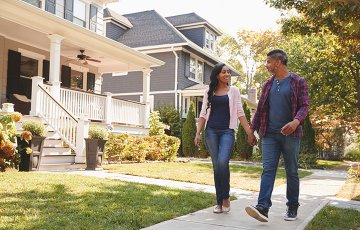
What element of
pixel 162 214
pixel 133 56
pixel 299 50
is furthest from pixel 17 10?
pixel 299 50

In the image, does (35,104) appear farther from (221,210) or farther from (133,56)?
(221,210)

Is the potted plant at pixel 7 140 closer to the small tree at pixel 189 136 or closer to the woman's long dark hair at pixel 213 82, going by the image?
the woman's long dark hair at pixel 213 82

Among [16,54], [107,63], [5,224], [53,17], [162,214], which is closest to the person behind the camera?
[5,224]

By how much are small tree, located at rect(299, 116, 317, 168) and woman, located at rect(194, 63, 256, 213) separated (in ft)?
39.0

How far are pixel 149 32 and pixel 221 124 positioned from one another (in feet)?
72.7

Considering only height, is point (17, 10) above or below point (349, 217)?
above

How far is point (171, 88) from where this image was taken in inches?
971

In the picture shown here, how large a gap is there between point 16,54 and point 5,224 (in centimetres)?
1126

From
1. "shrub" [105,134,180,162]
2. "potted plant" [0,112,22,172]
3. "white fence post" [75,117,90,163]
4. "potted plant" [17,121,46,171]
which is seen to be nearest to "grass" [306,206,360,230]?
"potted plant" [0,112,22,172]

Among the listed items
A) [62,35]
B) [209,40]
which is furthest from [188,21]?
[62,35]

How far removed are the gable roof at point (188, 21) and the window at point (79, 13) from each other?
1194cm

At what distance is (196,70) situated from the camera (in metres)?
26.6

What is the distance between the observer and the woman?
4.62 metres

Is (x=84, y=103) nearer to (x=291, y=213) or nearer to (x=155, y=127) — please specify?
(x=155, y=127)
